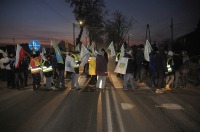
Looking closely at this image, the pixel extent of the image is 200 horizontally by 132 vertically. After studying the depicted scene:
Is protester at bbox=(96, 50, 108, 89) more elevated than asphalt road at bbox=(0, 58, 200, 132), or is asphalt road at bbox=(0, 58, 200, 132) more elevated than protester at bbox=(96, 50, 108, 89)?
protester at bbox=(96, 50, 108, 89)

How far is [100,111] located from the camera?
25.5 feet

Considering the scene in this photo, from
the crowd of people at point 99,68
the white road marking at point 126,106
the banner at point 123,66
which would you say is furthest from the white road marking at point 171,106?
the banner at point 123,66

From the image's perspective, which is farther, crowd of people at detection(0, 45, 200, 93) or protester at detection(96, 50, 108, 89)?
protester at detection(96, 50, 108, 89)

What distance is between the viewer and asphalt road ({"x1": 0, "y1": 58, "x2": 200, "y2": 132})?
245 inches

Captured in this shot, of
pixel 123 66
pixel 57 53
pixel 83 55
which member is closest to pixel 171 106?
pixel 123 66

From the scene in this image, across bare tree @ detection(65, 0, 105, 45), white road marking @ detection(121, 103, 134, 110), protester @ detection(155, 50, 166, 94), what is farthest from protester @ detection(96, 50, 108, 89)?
bare tree @ detection(65, 0, 105, 45)

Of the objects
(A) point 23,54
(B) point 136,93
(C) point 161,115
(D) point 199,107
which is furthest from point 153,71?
(A) point 23,54

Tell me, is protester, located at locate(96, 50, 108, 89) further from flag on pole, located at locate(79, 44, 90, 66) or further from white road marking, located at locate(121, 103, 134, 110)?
white road marking, located at locate(121, 103, 134, 110)

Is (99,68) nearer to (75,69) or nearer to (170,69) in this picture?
(75,69)

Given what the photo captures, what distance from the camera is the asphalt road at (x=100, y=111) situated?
20.4 ft

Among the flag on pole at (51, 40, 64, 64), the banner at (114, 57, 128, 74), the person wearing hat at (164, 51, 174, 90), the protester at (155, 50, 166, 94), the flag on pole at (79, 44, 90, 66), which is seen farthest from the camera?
the flag on pole at (79, 44, 90, 66)

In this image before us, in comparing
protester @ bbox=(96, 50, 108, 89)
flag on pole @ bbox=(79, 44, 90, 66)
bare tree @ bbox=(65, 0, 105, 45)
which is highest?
bare tree @ bbox=(65, 0, 105, 45)

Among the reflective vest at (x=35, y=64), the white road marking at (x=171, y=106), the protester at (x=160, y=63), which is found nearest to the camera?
the white road marking at (x=171, y=106)

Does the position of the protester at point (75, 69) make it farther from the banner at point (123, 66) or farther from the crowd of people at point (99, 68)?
the banner at point (123, 66)
